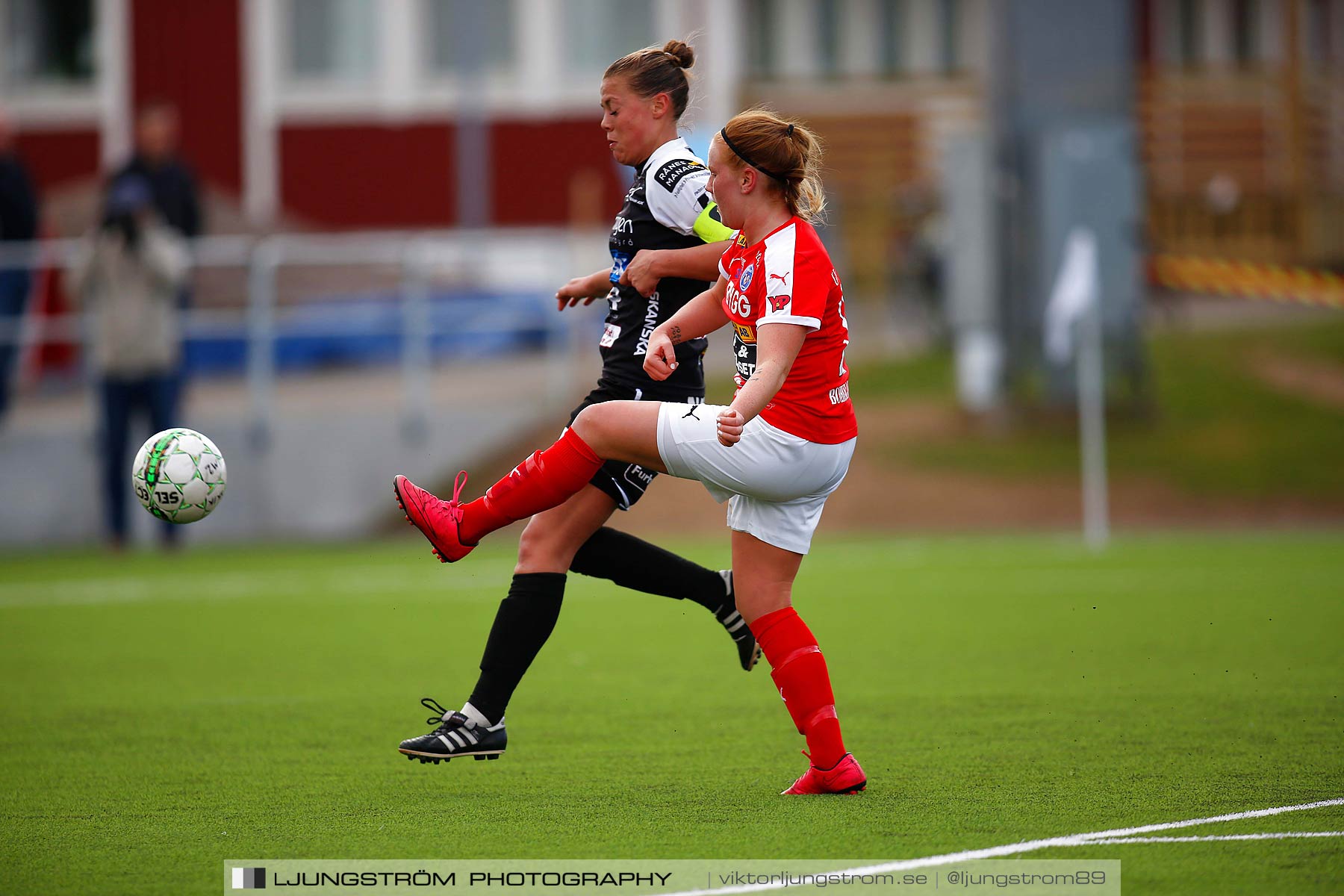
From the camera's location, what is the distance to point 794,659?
478 cm

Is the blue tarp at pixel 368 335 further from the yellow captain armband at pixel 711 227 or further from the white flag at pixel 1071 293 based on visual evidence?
the yellow captain armband at pixel 711 227

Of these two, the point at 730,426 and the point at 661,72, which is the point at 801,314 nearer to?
the point at 730,426

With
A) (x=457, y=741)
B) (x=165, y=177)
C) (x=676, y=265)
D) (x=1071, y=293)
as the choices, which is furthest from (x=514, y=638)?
(x=165, y=177)


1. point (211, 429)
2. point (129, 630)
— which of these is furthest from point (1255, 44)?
point (129, 630)

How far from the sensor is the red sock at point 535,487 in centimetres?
483

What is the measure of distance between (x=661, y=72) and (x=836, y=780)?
2.13 metres

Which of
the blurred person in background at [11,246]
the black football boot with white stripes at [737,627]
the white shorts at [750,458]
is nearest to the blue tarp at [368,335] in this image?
the blurred person in background at [11,246]

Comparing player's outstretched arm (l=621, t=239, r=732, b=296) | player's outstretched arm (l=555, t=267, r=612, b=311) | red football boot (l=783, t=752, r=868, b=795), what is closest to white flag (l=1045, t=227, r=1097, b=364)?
player's outstretched arm (l=555, t=267, r=612, b=311)

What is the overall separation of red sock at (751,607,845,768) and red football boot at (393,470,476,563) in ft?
2.86

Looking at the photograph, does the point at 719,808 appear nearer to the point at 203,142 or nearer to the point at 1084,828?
the point at 1084,828

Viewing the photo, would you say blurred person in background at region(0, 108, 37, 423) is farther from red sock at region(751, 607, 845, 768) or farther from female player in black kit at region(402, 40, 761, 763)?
red sock at region(751, 607, 845, 768)

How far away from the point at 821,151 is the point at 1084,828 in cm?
197

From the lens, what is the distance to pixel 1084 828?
425 centimetres

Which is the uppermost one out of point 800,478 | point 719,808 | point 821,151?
point 821,151
